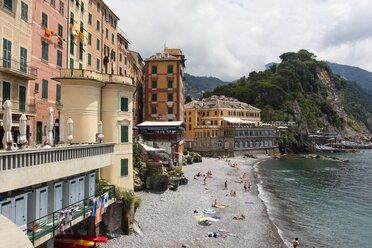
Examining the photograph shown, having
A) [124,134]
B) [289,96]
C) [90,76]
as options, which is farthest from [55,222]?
[289,96]

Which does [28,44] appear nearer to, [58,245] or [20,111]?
[20,111]

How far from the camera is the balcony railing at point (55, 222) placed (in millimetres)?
16219

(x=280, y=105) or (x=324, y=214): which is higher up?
(x=280, y=105)

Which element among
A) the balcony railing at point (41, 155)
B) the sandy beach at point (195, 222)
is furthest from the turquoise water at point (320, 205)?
the balcony railing at point (41, 155)

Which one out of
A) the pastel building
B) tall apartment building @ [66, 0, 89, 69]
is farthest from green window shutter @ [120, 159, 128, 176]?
the pastel building

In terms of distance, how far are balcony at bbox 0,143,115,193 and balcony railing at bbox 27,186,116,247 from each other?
2.18m

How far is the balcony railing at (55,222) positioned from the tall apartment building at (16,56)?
11677mm

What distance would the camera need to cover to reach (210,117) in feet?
368

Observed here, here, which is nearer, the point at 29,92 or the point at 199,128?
the point at 29,92

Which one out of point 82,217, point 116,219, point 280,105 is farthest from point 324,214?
point 280,105

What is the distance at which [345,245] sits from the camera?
3259cm

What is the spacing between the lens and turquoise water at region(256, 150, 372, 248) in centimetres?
3519

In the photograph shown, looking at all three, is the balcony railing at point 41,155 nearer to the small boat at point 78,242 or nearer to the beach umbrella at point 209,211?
the small boat at point 78,242

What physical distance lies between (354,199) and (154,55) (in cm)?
4817
